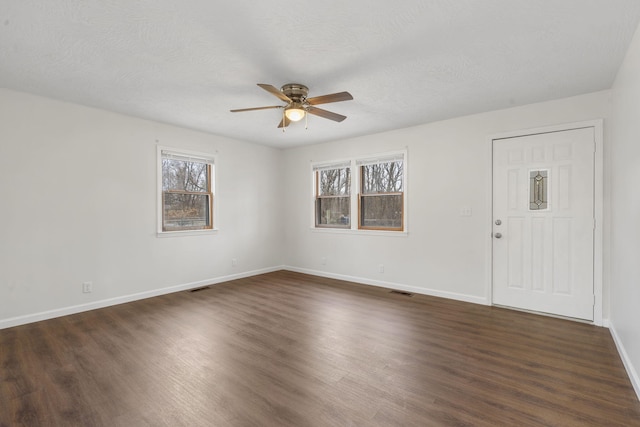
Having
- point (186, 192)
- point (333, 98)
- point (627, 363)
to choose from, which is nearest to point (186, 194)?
point (186, 192)

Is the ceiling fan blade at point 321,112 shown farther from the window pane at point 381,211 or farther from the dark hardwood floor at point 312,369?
the dark hardwood floor at point 312,369

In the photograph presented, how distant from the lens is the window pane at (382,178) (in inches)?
190

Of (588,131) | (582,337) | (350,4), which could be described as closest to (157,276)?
(350,4)

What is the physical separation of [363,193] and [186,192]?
2896 millimetres

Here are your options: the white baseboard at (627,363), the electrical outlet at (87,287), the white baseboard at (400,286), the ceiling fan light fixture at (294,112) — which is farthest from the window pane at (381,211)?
the electrical outlet at (87,287)

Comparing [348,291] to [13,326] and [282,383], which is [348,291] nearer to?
[282,383]

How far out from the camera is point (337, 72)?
→ 276 centimetres

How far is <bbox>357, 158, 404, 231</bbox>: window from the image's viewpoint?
4.81 metres

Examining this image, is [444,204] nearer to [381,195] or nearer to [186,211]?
[381,195]

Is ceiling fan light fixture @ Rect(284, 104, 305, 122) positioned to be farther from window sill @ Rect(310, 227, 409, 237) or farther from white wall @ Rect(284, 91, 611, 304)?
window sill @ Rect(310, 227, 409, 237)

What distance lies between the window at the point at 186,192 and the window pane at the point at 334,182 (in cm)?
200

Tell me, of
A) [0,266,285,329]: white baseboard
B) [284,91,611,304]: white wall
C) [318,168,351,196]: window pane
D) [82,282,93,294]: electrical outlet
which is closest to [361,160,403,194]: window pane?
[284,91,611,304]: white wall

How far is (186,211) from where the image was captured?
4801 millimetres

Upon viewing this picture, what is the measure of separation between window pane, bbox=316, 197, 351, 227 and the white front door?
2.39 meters
